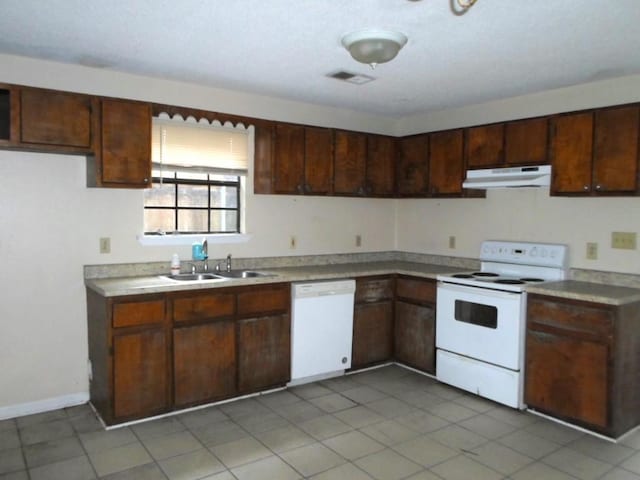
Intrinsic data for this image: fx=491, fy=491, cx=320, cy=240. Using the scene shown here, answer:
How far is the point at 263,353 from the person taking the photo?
3.71 meters

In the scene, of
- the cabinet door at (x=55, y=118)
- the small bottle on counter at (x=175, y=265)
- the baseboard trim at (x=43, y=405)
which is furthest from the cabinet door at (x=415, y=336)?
the cabinet door at (x=55, y=118)

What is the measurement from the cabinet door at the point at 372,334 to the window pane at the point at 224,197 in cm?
140

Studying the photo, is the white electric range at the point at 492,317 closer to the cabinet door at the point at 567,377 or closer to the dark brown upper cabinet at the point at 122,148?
the cabinet door at the point at 567,377

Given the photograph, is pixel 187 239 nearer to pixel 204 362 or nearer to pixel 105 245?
pixel 105 245

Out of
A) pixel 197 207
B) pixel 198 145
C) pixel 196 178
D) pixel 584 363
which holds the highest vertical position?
pixel 198 145

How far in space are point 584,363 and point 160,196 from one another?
323 cm

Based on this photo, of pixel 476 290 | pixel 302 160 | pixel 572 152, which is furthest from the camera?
pixel 302 160

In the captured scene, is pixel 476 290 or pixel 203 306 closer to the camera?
pixel 203 306

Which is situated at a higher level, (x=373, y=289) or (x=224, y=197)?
(x=224, y=197)

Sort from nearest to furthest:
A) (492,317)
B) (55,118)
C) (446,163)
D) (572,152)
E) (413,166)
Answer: (55,118) < (572,152) < (492,317) < (446,163) < (413,166)

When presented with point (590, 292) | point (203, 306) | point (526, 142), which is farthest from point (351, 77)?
point (590, 292)

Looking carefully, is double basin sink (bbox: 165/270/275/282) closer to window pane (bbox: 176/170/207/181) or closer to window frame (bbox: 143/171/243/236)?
window frame (bbox: 143/171/243/236)

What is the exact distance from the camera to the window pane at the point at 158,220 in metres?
3.81

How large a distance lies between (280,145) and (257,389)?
1.98 m
